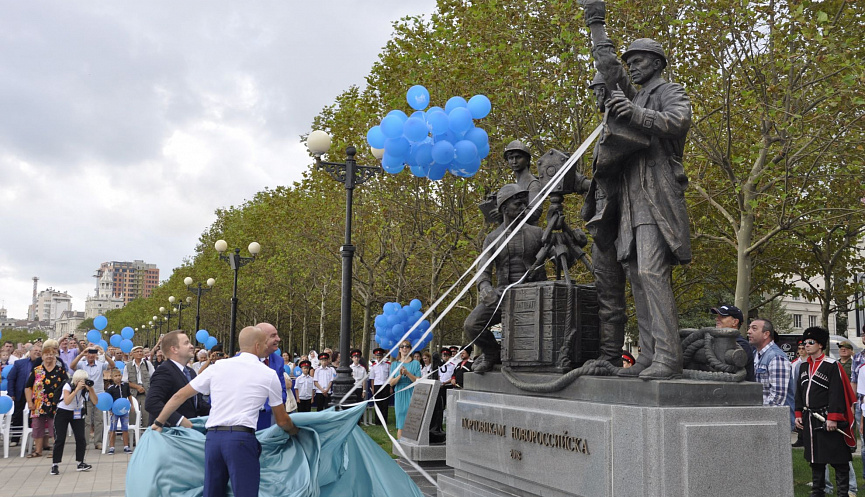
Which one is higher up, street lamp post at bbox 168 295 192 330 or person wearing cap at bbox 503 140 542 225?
person wearing cap at bbox 503 140 542 225

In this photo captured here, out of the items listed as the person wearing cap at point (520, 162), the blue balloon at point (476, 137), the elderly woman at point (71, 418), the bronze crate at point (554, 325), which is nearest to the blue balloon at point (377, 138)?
the blue balloon at point (476, 137)

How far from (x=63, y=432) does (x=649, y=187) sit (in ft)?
32.3

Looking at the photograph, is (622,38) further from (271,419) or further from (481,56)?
(271,419)

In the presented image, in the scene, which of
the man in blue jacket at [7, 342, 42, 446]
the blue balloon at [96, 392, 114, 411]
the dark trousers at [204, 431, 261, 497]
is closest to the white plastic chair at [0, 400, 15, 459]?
the man in blue jacket at [7, 342, 42, 446]

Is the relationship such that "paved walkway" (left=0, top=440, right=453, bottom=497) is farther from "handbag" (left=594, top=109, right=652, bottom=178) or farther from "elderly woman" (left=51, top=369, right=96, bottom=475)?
"handbag" (left=594, top=109, right=652, bottom=178)

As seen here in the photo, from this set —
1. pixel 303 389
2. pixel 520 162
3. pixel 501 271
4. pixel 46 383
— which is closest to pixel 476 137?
pixel 520 162

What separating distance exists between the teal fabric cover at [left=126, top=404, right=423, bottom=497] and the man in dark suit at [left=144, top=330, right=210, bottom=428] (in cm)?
34

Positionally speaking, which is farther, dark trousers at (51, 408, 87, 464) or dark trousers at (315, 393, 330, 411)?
dark trousers at (315, 393, 330, 411)

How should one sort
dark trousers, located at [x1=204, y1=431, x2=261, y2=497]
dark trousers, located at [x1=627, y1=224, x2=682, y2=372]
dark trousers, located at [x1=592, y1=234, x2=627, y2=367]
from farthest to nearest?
dark trousers, located at [x1=592, y1=234, x2=627, y2=367], dark trousers, located at [x1=627, y1=224, x2=682, y2=372], dark trousers, located at [x1=204, y1=431, x2=261, y2=497]

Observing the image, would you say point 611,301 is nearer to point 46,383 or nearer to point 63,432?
point 63,432

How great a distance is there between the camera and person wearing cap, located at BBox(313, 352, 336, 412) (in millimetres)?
19938

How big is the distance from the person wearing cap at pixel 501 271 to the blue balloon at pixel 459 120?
10.6 ft

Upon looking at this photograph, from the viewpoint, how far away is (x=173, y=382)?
704 centimetres

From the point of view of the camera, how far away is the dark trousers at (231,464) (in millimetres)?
5512
